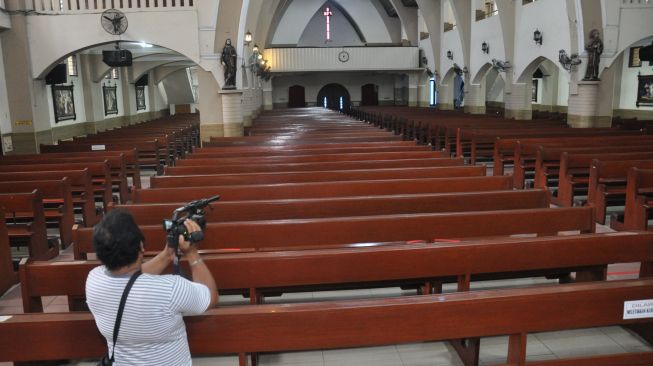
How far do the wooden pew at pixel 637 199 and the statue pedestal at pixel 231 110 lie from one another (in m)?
9.00

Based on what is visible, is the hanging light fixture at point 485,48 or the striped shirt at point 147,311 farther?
the hanging light fixture at point 485,48

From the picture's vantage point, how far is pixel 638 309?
231 cm

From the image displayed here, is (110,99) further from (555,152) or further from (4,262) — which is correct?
(555,152)

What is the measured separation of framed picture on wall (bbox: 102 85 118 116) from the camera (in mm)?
17906

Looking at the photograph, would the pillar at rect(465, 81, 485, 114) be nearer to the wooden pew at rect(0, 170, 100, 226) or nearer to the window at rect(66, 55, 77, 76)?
the window at rect(66, 55, 77, 76)

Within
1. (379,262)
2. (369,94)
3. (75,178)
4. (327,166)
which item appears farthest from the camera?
(369,94)

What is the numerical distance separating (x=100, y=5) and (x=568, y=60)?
11.5 metres

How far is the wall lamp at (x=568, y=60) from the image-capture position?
40.9ft

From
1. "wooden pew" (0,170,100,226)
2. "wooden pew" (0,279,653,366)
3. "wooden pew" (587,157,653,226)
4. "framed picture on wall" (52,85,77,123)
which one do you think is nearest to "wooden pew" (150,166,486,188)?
"wooden pew" (0,170,100,226)

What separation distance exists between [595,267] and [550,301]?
1446 millimetres

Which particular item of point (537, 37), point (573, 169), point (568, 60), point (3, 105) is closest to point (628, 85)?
point (537, 37)

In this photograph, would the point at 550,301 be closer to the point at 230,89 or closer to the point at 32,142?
the point at 230,89

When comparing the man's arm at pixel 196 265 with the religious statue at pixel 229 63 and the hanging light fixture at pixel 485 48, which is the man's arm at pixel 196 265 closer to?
the religious statue at pixel 229 63

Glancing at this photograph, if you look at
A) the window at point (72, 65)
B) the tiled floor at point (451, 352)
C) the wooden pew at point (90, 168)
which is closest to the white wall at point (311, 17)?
the window at point (72, 65)
